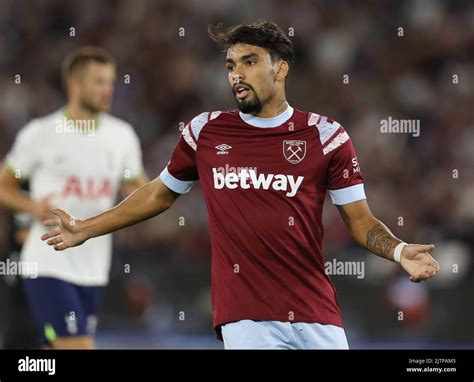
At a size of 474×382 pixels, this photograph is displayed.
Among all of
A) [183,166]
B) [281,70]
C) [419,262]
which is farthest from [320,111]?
[419,262]

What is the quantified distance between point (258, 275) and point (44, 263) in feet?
9.95

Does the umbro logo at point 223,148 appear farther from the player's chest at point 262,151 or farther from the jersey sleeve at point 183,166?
the jersey sleeve at point 183,166

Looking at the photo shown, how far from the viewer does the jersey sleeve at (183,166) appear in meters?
5.54

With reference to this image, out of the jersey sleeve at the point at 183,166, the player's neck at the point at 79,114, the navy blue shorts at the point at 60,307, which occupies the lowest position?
the navy blue shorts at the point at 60,307

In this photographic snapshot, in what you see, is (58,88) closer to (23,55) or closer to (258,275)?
(23,55)

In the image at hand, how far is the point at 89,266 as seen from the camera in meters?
7.95

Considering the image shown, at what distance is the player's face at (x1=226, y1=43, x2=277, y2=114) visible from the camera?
5395 millimetres

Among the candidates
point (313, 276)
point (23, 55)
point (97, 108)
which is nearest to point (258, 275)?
point (313, 276)

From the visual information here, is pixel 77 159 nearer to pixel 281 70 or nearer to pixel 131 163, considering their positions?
pixel 131 163

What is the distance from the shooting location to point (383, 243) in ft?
17.3

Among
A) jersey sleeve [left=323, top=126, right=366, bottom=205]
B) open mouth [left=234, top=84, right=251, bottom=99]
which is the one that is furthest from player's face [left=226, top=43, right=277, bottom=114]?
jersey sleeve [left=323, top=126, right=366, bottom=205]

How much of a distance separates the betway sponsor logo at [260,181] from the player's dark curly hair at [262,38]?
0.63m

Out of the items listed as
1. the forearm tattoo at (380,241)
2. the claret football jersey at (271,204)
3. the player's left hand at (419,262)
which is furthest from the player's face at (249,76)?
the player's left hand at (419,262)

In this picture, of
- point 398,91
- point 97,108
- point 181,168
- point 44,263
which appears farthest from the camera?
point 398,91
